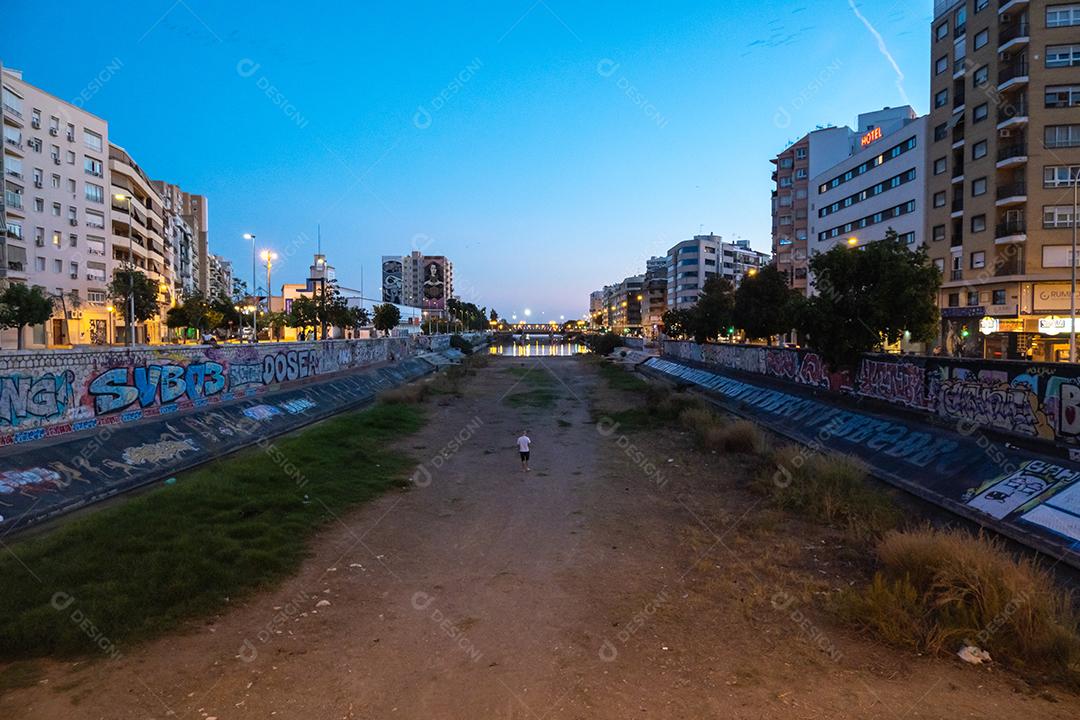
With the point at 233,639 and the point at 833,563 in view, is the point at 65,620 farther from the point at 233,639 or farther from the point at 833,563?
the point at 833,563

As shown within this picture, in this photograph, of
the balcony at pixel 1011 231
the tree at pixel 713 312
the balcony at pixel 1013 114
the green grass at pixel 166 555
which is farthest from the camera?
the tree at pixel 713 312

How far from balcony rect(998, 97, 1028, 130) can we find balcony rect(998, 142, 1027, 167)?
1767 mm

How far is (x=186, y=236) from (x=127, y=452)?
387 ft

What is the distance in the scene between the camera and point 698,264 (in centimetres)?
15925

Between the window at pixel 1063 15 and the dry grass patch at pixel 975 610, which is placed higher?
the window at pixel 1063 15

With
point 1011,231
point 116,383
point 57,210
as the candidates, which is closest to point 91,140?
point 57,210

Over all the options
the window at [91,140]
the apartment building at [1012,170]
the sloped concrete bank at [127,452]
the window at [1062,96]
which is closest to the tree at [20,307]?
the sloped concrete bank at [127,452]

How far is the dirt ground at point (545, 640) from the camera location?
6.89 meters

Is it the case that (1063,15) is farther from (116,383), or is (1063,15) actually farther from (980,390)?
(116,383)

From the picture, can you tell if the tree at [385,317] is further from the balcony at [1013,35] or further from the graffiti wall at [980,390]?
the graffiti wall at [980,390]

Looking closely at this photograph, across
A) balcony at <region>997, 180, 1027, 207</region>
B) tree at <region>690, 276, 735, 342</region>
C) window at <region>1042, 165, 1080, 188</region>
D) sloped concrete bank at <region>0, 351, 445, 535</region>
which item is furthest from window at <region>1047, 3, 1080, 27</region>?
sloped concrete bank at <region>0, 351, 445, 535</region>

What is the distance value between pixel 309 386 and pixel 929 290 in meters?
32.1

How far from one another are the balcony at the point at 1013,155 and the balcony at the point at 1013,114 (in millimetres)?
1767

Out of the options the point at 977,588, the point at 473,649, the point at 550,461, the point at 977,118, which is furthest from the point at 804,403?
the point at 977,118
